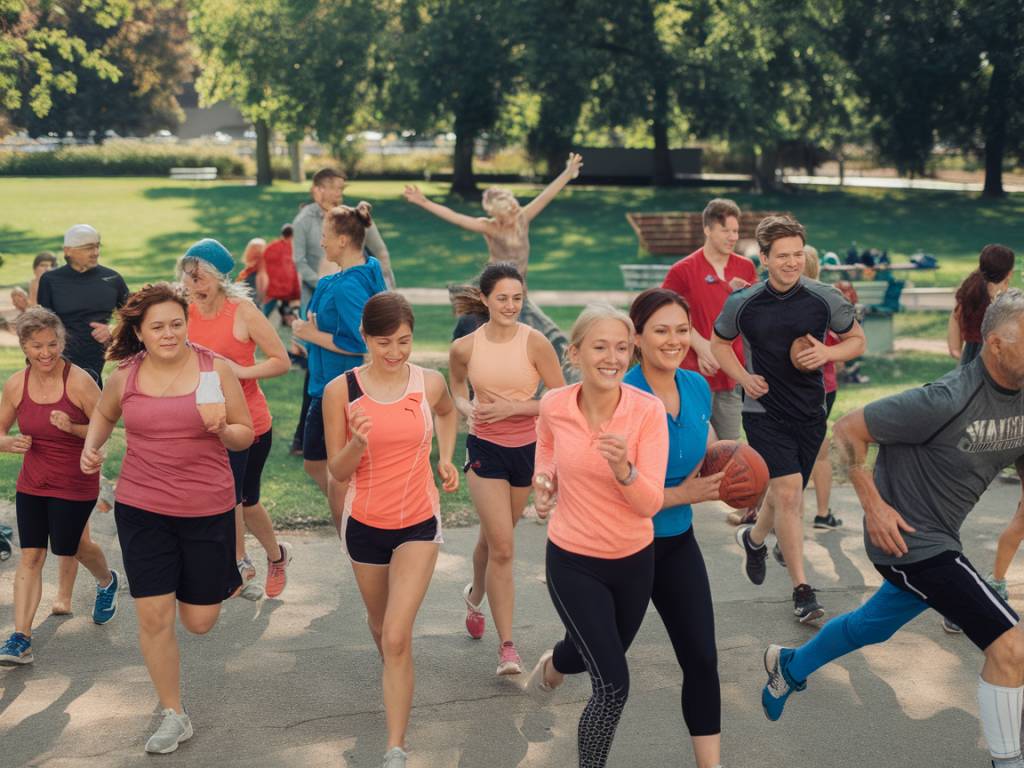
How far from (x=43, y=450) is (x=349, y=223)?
6.72 ft

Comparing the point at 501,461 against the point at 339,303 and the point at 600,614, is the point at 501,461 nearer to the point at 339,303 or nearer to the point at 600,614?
the point at 339,303

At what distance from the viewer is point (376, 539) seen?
5.54m

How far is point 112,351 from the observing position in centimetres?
588

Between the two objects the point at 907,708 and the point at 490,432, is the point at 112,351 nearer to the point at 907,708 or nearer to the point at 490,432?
the point at 490,432

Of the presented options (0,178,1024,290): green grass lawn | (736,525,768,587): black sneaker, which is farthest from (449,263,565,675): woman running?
(0,178,1024,290): green grass lawn

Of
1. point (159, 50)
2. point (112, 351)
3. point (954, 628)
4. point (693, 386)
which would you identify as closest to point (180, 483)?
point (112, 351)

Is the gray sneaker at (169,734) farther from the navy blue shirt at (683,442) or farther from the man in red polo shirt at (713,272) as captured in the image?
the man in red polo shirt at (713,272)

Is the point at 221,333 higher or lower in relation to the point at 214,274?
lower

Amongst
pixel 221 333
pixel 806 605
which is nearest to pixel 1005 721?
pixel 806 605

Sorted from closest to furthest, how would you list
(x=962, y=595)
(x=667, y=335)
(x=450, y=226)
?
(x=962, y=595) → (x=667, y=335) → (x=450, y=226)

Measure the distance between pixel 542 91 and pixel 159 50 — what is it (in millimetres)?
28867

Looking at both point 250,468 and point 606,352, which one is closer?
point 606,352

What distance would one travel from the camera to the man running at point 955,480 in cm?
493

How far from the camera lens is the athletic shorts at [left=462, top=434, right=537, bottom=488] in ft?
21.4
